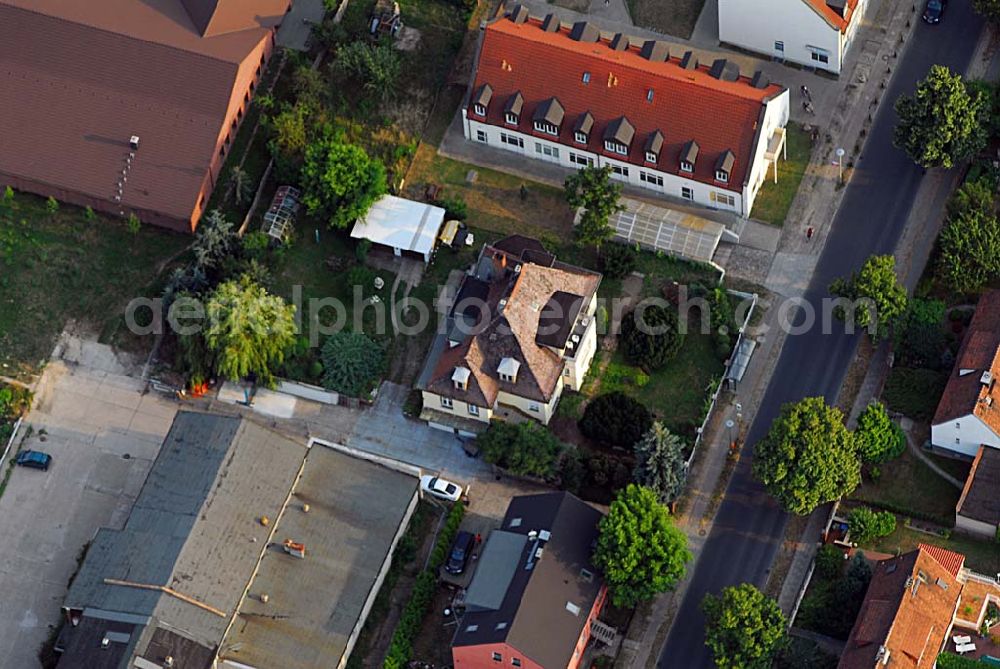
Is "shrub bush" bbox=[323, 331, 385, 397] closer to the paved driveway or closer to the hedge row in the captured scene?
the paved driveway

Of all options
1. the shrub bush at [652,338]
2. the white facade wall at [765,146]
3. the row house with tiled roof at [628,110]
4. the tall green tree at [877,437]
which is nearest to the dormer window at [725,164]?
the row house with tiled roof at [628,110]

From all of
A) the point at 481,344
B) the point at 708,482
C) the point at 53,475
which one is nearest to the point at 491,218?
the point at 481,344

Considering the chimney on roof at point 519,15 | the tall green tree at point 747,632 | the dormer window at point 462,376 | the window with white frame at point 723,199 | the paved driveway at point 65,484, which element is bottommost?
the paved driveway at point 65,484

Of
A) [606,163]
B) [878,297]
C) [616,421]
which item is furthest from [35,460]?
[878,297]

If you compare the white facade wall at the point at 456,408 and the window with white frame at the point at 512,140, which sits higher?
the window with white frame at the point at 512,140

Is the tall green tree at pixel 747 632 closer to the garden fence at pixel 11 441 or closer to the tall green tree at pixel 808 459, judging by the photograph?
the tall green tree at pixel 808 459

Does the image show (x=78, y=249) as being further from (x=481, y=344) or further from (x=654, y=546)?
(x=654, y=546)
